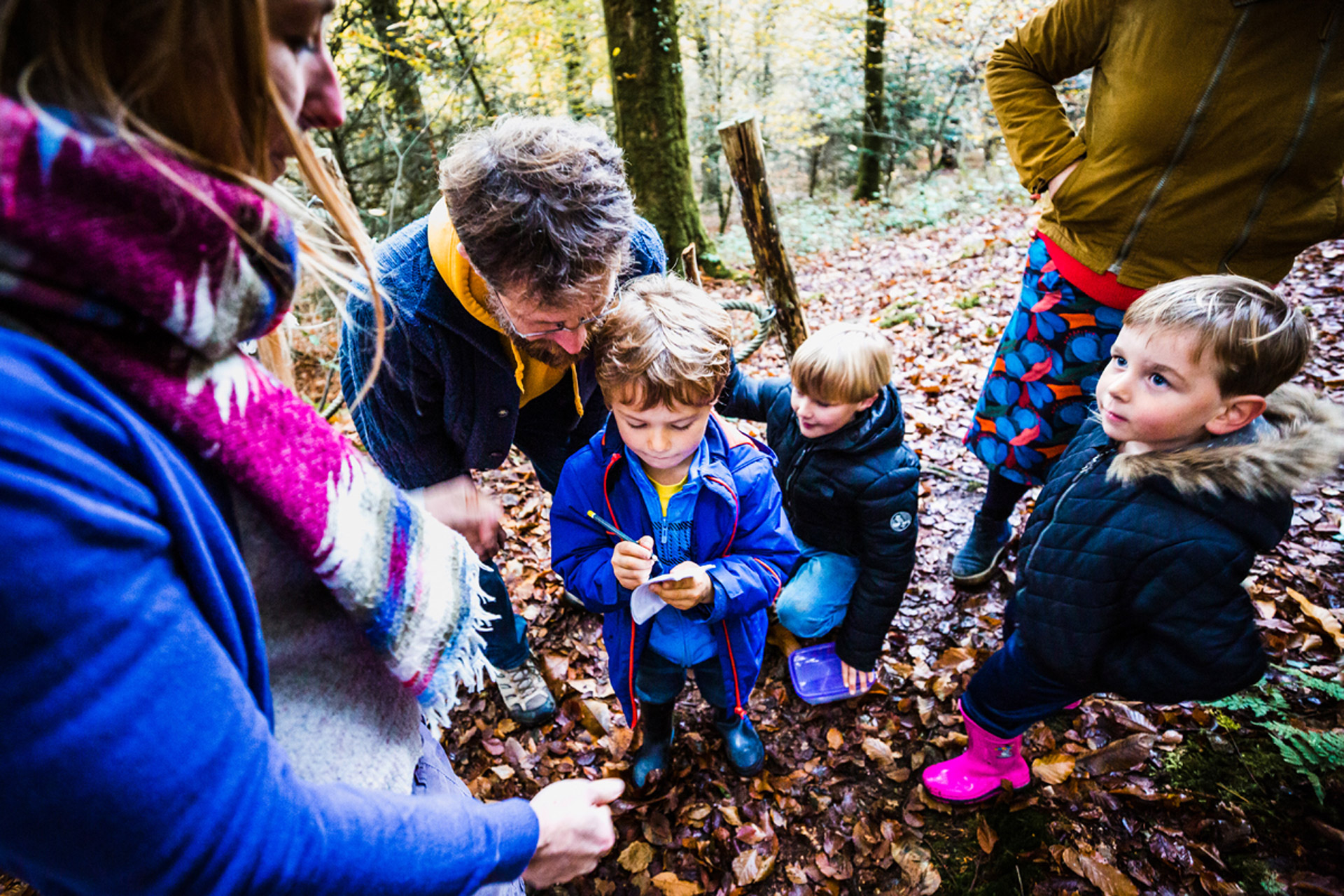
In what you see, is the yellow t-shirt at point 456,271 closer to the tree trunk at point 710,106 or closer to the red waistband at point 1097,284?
the red waistband at point 1097,284

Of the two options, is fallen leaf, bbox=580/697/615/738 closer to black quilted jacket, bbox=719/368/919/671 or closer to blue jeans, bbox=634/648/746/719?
blue jeans, bbox=634/648/746/719

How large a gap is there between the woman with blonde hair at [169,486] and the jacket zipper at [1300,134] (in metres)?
2.74

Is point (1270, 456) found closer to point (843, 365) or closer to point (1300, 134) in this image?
point (1300, 134)

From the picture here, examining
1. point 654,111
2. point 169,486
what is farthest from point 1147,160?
point 654,111

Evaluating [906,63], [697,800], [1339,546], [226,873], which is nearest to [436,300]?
[226,873]

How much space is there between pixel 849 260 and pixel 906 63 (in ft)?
19.1

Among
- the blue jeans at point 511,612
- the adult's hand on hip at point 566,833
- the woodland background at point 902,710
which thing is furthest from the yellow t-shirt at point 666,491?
the woodland background at point 902,710

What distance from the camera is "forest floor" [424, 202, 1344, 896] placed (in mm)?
2158

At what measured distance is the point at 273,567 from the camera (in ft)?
2.82

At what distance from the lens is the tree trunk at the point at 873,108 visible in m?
11.5

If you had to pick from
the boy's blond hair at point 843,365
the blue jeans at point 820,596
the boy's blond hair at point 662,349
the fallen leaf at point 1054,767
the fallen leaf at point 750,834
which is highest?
the boy's blond hair at point 662,349

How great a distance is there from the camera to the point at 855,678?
288 centimetres

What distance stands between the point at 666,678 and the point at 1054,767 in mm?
1686

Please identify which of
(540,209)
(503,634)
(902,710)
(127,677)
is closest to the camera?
(127,677)
